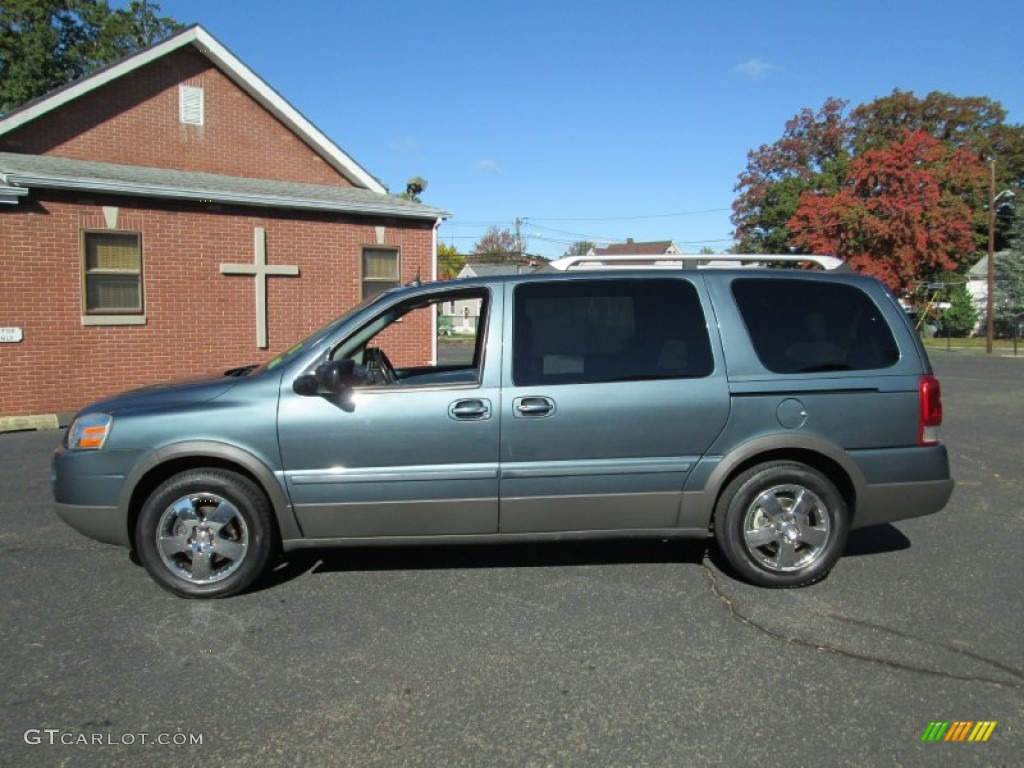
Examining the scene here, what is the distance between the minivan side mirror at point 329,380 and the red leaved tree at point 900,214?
37.7m

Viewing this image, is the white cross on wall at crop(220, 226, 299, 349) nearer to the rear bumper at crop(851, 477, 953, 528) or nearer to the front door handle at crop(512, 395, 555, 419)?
the front door handle at crop(512, 395, 555, 419)

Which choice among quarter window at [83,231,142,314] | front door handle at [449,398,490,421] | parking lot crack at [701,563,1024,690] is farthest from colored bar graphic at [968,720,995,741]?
quarter window at [83,231,142,314]

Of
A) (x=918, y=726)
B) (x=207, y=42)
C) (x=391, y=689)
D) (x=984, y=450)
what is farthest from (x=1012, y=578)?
(x=207, y=42)

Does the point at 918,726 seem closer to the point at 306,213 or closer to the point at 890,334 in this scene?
the point at 890,334

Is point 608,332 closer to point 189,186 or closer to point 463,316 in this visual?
point 189,186

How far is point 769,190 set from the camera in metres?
50.6

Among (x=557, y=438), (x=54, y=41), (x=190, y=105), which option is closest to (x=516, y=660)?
(x=557, y=438)

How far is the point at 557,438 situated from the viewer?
4.00 meters

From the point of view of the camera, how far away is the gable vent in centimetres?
1367

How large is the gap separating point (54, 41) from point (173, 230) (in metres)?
26.2

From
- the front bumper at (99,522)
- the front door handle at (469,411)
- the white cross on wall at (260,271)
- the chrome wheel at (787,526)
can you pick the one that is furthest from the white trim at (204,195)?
the chrome wheel at (787,526)

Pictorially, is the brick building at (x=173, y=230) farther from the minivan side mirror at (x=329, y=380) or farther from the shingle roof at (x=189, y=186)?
the minivan side mirror at (x=329, y=380)

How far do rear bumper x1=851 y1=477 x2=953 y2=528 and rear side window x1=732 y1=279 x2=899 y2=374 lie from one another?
0.69m

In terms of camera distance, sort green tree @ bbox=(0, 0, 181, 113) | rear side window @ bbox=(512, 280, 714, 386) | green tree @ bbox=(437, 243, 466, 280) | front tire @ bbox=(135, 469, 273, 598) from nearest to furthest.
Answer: front tire @ bbox=(135, 469, 273, 598)
rear side window @ bbox=(512, 280, 714, 386)
green tree @ bbox=(0, 0, 181, 113)
green tree @ bbox=(437, 243, 466, 280)
